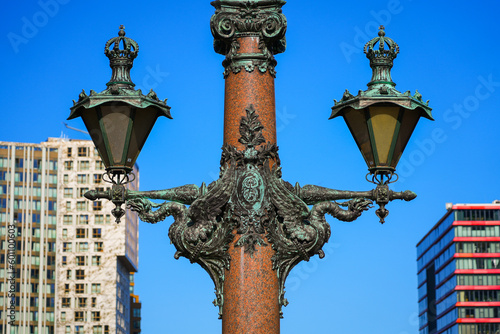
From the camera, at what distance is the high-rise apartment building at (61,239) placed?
506ft

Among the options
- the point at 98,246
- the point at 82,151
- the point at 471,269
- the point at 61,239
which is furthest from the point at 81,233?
the point at 471,269

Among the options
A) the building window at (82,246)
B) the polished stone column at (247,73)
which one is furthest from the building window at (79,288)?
the polished stone column at (247,73)

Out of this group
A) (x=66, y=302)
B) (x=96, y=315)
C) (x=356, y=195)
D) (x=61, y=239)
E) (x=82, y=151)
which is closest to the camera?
(x=356, y=195)

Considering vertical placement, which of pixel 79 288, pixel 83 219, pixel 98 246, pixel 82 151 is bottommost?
pixel 79 288

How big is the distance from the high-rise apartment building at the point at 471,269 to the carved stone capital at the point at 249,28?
13296cm

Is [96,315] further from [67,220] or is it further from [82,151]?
[82,151]

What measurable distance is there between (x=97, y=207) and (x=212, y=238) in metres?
149

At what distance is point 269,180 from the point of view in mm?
8859

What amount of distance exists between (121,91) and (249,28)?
1250 mm

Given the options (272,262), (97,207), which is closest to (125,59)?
(272,262)

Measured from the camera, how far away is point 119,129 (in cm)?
885

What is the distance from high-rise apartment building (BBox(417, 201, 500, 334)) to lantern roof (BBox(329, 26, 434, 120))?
13299cm

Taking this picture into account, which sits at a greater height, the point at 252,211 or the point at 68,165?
the point at 68,165

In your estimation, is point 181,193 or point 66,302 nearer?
point 181,193
